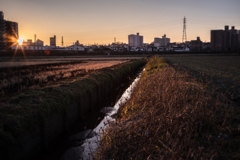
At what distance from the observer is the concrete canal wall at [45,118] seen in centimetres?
618

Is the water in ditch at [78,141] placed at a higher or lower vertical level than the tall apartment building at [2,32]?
lower

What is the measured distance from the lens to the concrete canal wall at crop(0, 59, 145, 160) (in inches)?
243

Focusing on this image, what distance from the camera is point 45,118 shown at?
307 inches

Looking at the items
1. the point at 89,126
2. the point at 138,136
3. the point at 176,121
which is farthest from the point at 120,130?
the point at 89,126

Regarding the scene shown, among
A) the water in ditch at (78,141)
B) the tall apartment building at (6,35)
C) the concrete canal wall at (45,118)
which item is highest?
the tall apartment building at (6,35)

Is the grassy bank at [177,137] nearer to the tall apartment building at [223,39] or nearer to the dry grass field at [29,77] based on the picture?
the dry grass field at [29,77]

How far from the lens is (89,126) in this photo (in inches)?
412

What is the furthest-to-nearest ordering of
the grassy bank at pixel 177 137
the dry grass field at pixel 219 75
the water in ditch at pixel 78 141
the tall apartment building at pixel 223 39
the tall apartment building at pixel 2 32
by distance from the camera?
the tall apartment building at pixel 223 39 → the tall apartment building at pixel 2 32 → the dry grass field at pixel 219 75 → the water in ditch at pixel 78 141 → the grassy bank at pixel 177 137

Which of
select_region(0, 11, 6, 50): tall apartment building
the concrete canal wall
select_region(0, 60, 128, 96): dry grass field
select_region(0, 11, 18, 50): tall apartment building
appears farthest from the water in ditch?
select_region(0, 11, 18, 50): tall apartment building

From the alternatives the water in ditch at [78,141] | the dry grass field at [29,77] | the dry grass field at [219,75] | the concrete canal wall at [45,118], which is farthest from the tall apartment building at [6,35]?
the water in ditch at [78,141]

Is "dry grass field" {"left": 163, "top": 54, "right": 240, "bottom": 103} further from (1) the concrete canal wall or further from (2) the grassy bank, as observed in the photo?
(1) the concrete canal wall

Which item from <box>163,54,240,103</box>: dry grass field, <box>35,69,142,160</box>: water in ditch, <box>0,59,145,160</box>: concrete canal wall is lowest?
<box>35,69,142,160</box>: water in ditch

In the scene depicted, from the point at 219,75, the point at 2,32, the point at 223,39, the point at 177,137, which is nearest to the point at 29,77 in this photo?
the point at 219,75

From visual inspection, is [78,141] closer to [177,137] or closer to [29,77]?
[177,137]
